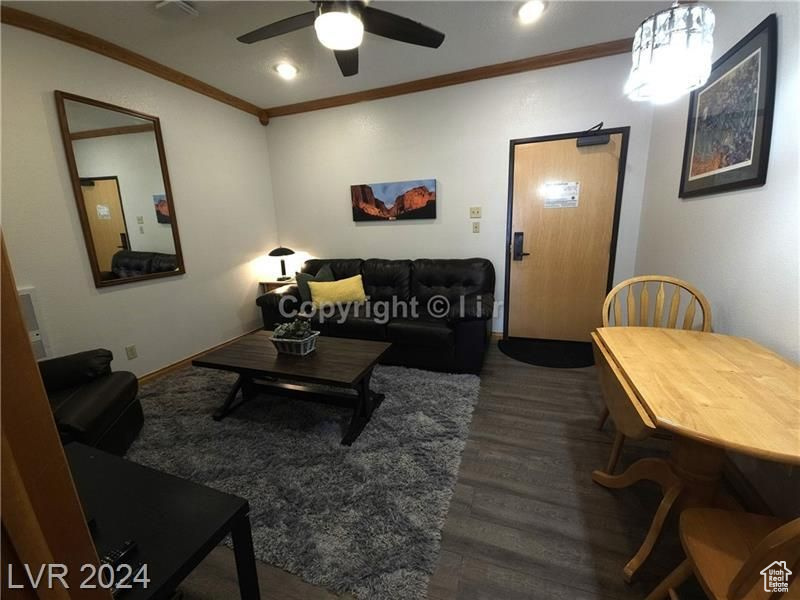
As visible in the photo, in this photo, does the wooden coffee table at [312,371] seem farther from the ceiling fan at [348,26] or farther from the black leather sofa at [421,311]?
the ceiling fan at [348,26]

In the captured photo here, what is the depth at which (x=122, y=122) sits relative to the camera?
2613 millimetres

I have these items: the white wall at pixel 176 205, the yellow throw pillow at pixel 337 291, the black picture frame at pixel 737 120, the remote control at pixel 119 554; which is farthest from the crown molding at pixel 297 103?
the remote control at pixel 119 554

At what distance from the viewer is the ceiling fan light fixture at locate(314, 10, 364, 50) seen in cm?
153

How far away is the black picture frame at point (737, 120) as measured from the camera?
58.8 inches

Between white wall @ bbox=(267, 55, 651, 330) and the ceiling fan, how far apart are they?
1506mm

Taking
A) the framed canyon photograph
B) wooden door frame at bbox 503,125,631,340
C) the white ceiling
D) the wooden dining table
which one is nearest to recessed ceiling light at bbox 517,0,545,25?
the white ceiling

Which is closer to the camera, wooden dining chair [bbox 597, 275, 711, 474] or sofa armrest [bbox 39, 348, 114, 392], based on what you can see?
wooden dining chair [bbox 597, 275, 711, 474]

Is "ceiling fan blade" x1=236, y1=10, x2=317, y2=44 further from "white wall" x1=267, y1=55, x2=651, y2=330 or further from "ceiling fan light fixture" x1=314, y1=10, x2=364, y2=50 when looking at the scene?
"white wall" x1=267, y1=55, x2=651, y2=330

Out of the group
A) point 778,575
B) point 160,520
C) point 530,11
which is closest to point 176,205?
point 160,520

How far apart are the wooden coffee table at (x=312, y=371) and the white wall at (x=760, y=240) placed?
192 cm

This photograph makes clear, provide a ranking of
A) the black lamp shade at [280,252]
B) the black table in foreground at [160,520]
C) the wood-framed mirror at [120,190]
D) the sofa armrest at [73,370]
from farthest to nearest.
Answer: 1. the black lamp shade at [280,252]
2. the wood-framed mirror at [120,190]
3. the sofa armrest at [73,370]
4. the black table in foreground at [160,520]

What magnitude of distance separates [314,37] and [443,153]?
1.54 meters

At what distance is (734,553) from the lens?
0.89m

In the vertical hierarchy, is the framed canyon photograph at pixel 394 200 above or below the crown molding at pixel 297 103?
below
